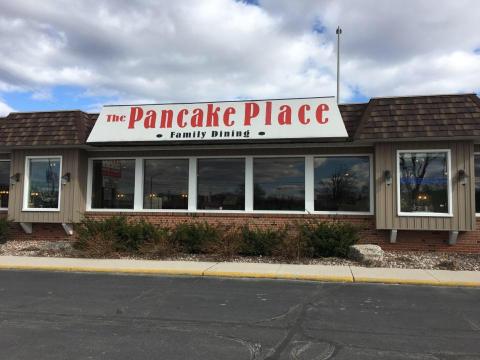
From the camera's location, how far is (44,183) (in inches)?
603

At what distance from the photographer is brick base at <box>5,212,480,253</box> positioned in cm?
1294

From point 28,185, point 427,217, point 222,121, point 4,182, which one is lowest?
point 427,217

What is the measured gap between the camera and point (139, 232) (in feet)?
44.0

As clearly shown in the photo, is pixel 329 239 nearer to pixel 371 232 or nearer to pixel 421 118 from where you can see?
pixel 371 232

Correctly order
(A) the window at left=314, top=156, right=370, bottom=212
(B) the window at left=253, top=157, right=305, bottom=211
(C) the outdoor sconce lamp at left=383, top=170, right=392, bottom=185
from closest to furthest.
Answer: (C) the outdoor sconce lamp at left=383, top=170, right=392, bottom=185 → (A) the window at left=314, top=156, right=370, bottom=212 → (B) the window at left=253, top=157, right=305, bottom=211

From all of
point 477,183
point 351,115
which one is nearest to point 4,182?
point 351,115

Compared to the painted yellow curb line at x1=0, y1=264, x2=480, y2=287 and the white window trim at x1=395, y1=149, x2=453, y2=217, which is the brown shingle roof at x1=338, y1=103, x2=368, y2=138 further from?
the painted yellow curb line at x1=0, y1=264, x2=480, y2=287

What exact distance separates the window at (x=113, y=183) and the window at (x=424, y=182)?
28.1 feet

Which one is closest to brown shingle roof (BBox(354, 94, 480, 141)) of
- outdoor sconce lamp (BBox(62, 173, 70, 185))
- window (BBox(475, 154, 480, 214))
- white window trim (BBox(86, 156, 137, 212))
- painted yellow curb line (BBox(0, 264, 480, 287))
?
window (BBox(475, 154, 480, 214))

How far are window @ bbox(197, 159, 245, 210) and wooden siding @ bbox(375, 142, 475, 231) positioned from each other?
4.23 metres

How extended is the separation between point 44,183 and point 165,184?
4106 millimetres

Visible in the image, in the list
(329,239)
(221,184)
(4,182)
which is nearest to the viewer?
(329,239)

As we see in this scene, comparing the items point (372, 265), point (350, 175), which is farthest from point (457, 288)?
point (350, 175)

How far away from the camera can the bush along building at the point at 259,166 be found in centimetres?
1257
